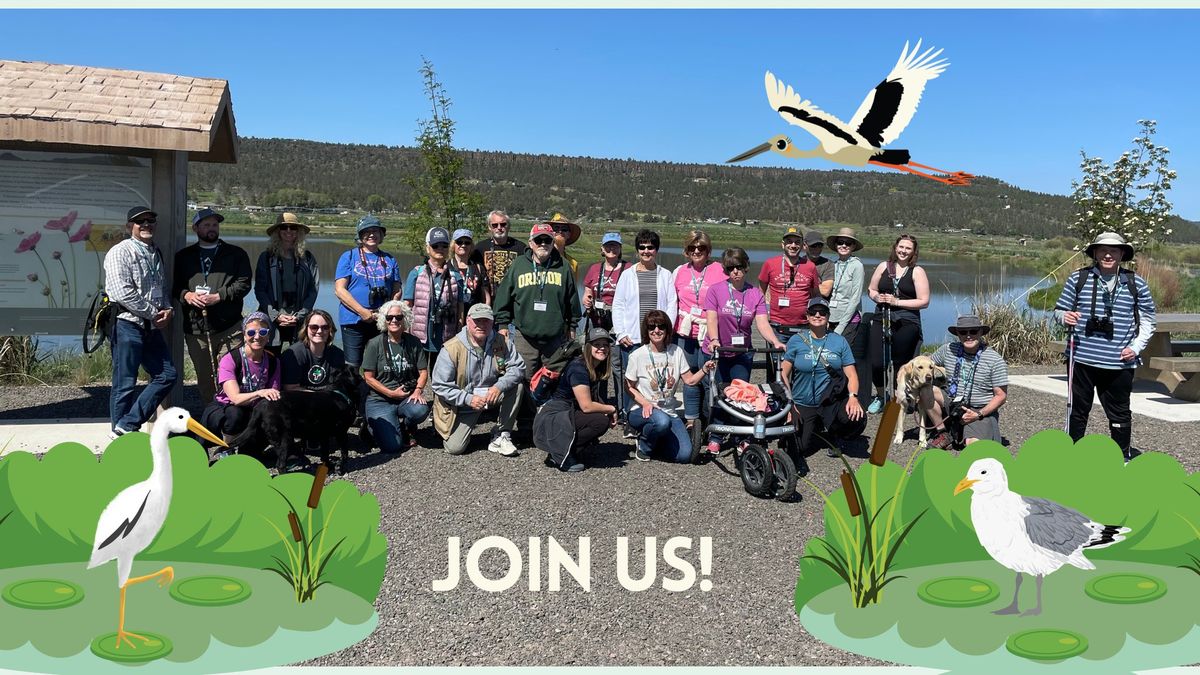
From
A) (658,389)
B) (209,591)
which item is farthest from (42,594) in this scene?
(658,389)

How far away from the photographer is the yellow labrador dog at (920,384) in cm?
731

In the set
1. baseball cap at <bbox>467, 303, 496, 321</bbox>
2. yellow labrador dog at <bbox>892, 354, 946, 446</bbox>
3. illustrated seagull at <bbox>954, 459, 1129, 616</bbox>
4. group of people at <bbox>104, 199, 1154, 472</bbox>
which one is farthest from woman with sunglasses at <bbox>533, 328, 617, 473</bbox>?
illustrated seagull at <bbox>954, 459, 1129, 616</bbox>

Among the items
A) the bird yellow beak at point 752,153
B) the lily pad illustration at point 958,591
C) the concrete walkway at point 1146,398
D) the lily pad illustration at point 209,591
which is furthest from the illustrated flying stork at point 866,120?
the concrete walkway at point 1146,398

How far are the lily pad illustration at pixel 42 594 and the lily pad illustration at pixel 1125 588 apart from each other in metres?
4.09

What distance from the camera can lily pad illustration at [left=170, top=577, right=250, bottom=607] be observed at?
12.4ft

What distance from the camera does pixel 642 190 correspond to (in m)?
43.4

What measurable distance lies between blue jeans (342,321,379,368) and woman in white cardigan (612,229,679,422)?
74.8 inches

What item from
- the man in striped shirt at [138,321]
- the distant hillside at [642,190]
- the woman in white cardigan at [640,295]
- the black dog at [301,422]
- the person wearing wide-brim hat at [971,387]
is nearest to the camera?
the black dog at [301,422]

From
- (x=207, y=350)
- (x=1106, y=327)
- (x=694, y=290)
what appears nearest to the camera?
(x=1106, y=327)

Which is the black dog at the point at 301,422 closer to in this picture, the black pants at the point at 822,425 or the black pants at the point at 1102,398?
the black pants at the point at 822,425

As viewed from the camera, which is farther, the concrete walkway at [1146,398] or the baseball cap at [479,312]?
the concrete walkway at [1146,398]

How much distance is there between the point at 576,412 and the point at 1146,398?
679cm

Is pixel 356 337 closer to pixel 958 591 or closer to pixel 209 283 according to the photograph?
pixel 209 283

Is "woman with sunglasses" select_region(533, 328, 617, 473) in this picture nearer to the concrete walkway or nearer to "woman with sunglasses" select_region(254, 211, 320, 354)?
"woman with sunglasses" select_region(254, 211, 320, 354)
